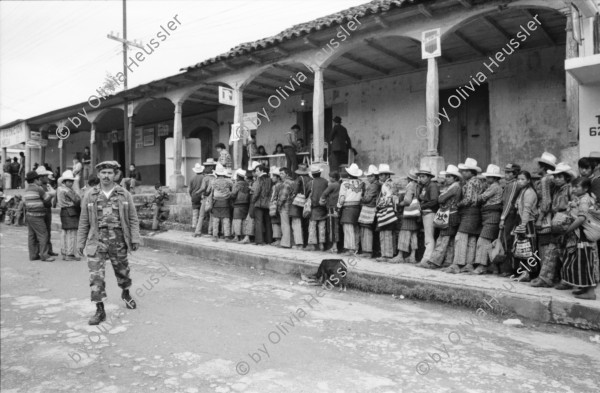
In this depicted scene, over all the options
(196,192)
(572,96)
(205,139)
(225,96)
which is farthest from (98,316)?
(205,139)

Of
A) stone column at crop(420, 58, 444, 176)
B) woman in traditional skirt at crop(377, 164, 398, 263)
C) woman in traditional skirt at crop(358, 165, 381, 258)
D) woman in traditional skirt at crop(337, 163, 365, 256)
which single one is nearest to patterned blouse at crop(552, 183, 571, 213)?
woman in traditional skirt at crop(377, 164, 398, 263)

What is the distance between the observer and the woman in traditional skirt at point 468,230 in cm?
652

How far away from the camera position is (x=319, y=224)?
Result: 28.0 ft

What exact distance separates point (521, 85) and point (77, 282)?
410 inches

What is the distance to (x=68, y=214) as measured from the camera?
8.85 metres

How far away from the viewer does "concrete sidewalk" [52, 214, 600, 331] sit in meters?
4.93

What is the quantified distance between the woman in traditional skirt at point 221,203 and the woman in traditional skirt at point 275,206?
1.20 meters

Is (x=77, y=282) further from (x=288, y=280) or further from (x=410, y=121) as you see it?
(x=410, y=121)

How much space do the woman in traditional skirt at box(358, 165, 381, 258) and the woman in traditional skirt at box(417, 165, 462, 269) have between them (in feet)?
3.76

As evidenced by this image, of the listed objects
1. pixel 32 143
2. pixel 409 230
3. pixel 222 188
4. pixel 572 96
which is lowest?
pixel 409 230

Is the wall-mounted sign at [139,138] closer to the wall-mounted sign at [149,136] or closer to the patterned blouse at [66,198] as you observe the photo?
the wall-mounted sign at [149,136]

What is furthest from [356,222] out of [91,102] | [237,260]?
[91,102]

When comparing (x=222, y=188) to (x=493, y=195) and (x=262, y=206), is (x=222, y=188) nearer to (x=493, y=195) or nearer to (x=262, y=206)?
(x=262, y=206)

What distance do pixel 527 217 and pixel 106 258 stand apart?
550 cm
